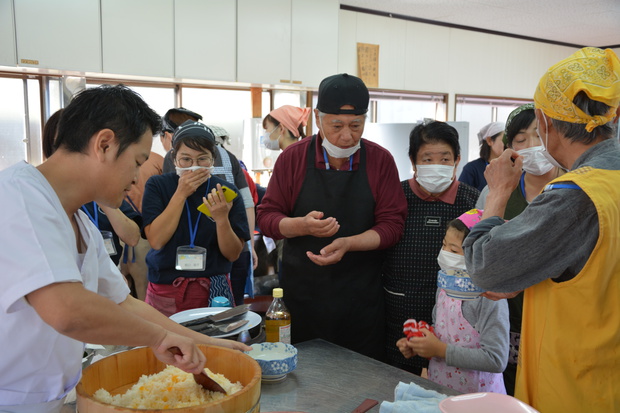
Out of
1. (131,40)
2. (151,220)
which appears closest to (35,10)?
(131,40)

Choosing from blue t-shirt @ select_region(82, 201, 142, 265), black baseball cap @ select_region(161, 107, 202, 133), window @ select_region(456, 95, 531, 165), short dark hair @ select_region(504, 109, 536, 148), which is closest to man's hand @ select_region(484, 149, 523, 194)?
short dark hair @ select_region(504, 109, 536, 148)

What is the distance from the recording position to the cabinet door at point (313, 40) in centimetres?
473

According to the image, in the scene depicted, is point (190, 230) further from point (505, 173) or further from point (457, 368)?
point (505, 173)

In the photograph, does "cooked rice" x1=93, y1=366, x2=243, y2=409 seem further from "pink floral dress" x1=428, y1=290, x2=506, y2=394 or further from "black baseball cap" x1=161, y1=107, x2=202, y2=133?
"black baseball cap" x1=161, y1=107, x2=202, y2=133

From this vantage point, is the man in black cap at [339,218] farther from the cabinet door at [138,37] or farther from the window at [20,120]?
the window at [20,120]

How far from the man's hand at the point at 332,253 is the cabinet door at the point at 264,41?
3028mm

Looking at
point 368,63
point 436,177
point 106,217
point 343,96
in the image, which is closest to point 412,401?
point 436,177

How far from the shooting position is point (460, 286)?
1688 millimetres

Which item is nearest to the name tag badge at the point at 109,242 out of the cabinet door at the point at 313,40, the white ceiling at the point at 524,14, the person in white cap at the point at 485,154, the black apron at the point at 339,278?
the black apron at the point at 339,278

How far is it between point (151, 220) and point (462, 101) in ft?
17.4

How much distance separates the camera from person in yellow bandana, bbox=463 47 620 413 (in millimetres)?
1088

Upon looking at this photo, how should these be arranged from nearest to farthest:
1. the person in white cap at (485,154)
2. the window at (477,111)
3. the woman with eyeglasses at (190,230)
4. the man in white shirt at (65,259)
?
the man in white shirt at (65,259) → the woman with eyeglasses at (190,230) → the person in white cap at (485,154) → the window at (477,111)

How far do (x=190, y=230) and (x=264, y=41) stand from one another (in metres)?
2.89

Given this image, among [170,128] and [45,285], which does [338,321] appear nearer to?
[45,285]
